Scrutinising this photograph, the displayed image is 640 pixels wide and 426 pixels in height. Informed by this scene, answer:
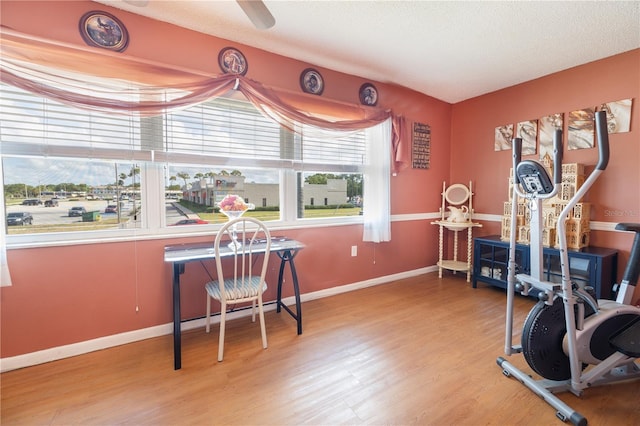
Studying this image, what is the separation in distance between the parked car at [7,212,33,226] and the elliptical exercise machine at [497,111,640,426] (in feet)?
10.4

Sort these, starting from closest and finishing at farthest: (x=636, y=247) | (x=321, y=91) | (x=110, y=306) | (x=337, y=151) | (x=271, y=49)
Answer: (x=636, y=247) → (x=110, y=306) → (x=271, y=49) → (x=321, y=91) → (x=337, y=151)

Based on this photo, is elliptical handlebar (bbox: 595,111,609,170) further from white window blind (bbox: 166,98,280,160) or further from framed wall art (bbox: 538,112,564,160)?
white window blind (bbox: 166,98,280,160)

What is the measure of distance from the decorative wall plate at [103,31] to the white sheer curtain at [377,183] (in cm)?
235

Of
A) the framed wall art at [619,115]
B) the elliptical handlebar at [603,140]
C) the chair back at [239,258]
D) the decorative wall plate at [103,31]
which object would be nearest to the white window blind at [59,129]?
the decorative wall plate at [103,31]

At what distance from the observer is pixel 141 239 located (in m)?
2.23

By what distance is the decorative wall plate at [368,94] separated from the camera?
10.7 ft

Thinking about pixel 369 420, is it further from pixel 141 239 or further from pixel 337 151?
pixel 337 151

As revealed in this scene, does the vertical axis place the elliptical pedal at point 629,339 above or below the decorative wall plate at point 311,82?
below

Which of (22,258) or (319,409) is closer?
(319,409)

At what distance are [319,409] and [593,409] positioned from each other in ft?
4.85

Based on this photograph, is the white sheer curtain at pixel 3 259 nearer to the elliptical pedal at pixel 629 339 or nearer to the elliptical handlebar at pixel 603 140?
the elliptical handlebar at pixel 603 140

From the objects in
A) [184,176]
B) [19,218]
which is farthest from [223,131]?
[19,218]

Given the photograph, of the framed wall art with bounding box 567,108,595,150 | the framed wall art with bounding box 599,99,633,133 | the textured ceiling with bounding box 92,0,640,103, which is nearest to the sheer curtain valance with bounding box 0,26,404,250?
the textured ceiling with bounding box 92,0,640,103

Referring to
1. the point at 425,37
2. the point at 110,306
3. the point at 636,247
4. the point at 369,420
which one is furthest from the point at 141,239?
the point at 636,247
